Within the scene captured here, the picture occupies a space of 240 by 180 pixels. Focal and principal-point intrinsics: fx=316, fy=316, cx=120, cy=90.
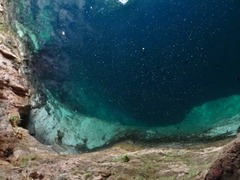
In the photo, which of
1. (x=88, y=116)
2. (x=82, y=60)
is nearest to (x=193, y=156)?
(x=88, y=116)

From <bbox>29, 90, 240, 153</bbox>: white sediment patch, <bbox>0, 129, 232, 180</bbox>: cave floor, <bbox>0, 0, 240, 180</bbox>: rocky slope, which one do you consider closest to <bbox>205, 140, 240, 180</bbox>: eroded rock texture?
<bbox>0, 0, 240, 180</bbox>: rocky slope

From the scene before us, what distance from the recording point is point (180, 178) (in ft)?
27.7

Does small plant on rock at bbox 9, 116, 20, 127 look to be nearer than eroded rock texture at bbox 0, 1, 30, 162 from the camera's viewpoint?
No

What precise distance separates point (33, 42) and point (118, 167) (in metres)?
8.82

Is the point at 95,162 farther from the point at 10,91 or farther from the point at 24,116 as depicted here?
the point at 10,91

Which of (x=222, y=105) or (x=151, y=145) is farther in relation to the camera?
(x=222, y=105)

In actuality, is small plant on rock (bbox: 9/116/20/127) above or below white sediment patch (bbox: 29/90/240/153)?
above

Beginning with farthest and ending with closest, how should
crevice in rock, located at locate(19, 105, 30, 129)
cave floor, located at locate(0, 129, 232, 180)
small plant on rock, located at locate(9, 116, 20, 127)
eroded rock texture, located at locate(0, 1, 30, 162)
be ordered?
1. crevice in rock, located at locate(19, 105, 30, 129)
2. small plant on rock, located at locate(9, 116, 20, 127)
3. eroded rock texture, located at locate(0, 1, 30, 162)
4. cave floor, located at locate(0, 129, 232, 180)

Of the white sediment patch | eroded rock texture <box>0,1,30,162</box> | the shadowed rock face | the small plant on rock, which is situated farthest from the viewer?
the white sediment patch

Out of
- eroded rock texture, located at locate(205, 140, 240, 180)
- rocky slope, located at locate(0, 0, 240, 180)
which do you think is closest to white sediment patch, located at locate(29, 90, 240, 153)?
rocky slope, located at locate(0, 0, 240, 180)

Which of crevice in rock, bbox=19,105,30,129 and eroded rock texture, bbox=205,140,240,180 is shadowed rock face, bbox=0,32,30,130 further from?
eroded rock texture, bbox=205,140,240,180

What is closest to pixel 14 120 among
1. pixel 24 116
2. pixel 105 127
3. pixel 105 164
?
pixel 24 116

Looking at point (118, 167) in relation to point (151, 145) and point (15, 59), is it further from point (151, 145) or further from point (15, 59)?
point (15, 59)

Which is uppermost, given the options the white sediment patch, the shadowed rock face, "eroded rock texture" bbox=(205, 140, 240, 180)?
→ the shadowed rock face
